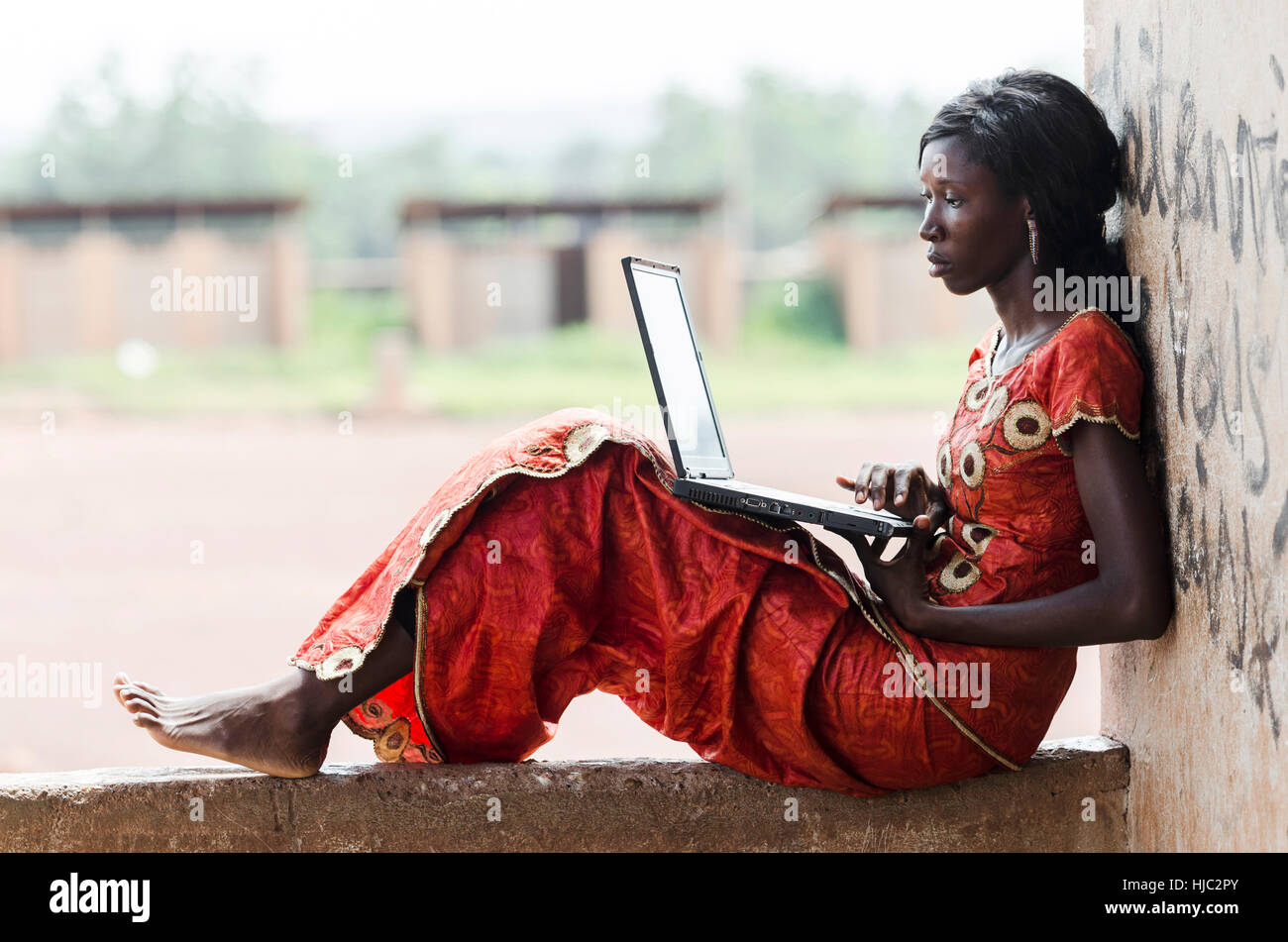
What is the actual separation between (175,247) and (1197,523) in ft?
67.7

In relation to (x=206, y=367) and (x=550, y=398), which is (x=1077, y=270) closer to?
(x=550, y=398)

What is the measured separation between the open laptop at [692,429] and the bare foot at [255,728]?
79 cm

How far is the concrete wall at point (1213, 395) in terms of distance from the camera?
2004 mm

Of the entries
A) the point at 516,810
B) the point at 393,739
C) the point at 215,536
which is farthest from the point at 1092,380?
the point at 215,536

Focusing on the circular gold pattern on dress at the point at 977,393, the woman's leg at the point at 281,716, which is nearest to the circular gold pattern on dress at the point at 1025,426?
the circular gold pattern on dress at the point at 977,393

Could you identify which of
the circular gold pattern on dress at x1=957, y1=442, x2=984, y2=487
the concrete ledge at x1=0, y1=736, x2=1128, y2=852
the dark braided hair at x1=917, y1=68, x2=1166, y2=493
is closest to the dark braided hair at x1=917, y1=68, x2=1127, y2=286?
the dark braided hair at x1=917, y1=68, x2=1166, y2=493

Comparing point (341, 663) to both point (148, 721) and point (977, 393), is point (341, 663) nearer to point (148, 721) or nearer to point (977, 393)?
point (148, 721)

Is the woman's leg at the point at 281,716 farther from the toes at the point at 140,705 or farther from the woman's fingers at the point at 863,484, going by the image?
the woman's fingers at the point at 863,484

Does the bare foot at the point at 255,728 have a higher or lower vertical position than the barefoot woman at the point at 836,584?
lower

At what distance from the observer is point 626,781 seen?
256 cm

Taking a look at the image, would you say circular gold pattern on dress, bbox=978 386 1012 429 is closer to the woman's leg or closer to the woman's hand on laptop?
the woman's hand on laptop

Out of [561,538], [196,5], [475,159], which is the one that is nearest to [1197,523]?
[561,538]

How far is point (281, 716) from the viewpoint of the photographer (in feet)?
7.81

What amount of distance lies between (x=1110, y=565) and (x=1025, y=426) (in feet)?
0.91
